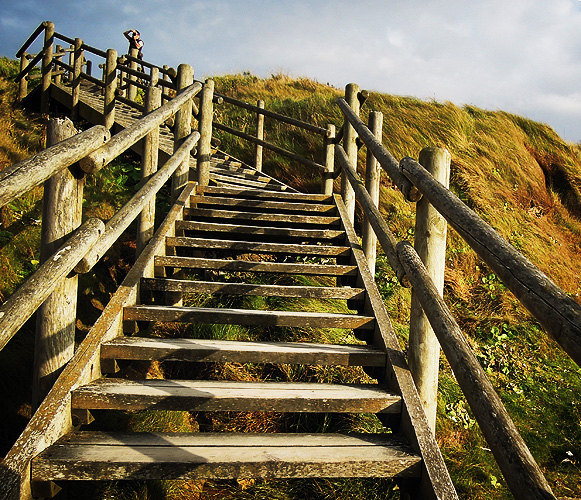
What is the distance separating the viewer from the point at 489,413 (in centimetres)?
134

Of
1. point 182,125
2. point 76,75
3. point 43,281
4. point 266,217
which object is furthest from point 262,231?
point 76,75

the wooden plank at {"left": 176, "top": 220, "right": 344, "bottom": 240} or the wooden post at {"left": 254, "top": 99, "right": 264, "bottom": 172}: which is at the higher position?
the wooden post at {"left": 254, "top": 99, "right": 264, "bottom": 172}

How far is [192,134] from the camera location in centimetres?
437

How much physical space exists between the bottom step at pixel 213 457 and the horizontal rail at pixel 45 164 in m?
0.96

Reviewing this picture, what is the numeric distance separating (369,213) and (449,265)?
3335 millimetres

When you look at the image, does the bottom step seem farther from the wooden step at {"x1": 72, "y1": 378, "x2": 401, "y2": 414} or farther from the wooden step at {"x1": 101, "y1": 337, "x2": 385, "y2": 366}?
the wooden step at {"x1": 101, "y1": 337, "x2": 385, "y2": 366}

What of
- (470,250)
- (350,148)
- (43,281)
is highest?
Answer: (350,148)

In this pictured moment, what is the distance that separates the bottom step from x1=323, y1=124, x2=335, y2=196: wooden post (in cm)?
375

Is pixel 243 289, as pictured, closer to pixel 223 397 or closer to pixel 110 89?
pixel 223 397

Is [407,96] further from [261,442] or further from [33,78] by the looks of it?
[261,442]

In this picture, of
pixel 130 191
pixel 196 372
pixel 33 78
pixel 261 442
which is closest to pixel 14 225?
pixel 130 191

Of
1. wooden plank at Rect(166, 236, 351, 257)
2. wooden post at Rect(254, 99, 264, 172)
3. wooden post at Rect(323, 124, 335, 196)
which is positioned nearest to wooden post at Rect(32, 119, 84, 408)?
wooden plank at Rect(166, 236, 351, 257)

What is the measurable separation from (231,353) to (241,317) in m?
0.37

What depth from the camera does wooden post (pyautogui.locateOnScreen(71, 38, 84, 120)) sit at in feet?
29.1
